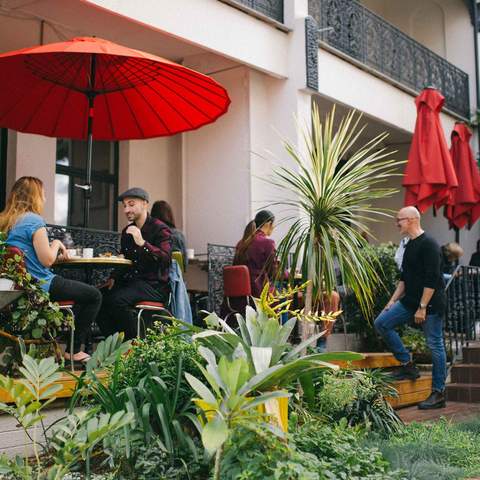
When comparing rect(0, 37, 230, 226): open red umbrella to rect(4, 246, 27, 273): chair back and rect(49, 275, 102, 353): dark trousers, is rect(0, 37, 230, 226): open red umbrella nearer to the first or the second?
rect(49, 275, 102, 353): dark trousers

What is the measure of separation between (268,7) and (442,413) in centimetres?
536

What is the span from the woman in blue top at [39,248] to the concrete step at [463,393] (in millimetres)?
4199

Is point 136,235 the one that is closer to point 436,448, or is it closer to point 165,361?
point 165,361

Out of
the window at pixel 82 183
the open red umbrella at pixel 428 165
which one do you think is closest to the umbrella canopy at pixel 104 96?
the window at pixel 82 183

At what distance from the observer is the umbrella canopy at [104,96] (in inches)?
250

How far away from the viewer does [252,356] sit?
11.4 feet

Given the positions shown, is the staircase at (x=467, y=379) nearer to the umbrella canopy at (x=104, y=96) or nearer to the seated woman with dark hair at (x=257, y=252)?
the seated woman with dark hair at (x=257, y=252)

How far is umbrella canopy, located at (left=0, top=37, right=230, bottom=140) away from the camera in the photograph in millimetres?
6340

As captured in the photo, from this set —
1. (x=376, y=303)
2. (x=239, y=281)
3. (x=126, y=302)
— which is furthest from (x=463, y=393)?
(x=126, y=302)

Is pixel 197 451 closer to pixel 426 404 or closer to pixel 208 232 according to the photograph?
pixel 426 404

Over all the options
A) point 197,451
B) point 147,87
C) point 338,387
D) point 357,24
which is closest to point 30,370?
point 197,451

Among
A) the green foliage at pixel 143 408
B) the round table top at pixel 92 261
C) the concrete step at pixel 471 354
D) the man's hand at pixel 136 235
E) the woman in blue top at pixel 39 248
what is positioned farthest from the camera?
the concrete step at pixel 471 354

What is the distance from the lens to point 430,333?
267 inches

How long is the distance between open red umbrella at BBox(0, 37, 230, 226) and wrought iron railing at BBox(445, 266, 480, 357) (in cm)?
352
